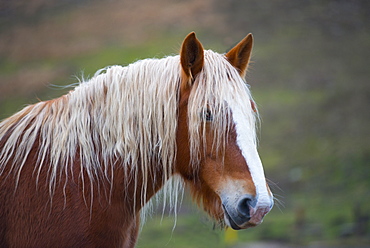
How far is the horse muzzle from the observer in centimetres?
251

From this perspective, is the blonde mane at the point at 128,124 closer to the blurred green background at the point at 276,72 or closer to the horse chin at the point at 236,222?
the horse chin at the point at 236,222

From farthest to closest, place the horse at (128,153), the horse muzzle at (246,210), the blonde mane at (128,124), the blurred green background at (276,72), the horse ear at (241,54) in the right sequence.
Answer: the blurred green background at (276,72) < the horse ear at (241,54) < the blonde mane at (128,124) < the horse at (128,153) < the horse muzzle at (246,210)

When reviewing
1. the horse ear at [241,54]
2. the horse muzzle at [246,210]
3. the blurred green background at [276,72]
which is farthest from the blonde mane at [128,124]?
the blurred green background at [276,72]

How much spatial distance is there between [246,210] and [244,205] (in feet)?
0.11

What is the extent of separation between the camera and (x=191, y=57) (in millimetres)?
2832

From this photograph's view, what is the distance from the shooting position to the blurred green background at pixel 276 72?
11.3 meters

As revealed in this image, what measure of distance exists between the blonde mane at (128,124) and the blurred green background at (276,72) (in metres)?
7.40

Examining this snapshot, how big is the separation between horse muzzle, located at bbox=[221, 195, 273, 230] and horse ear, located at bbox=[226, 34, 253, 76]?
1087mm

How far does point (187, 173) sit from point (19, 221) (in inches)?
47.2

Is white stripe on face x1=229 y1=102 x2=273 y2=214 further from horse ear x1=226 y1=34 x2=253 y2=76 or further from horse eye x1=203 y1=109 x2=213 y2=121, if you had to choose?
Answer: horse ear x1=226 y1=34 x2=253 y2=76

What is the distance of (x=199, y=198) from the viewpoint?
3010 millimetres

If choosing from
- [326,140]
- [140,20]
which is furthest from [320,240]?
[140,20]

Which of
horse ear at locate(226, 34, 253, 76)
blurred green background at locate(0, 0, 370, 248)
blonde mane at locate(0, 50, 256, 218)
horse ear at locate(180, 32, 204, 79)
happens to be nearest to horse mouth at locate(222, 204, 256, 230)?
blonde mane at locate(0, 50, 256, 218)

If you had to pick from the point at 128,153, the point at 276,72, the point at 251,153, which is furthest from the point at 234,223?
the point at 276,72
